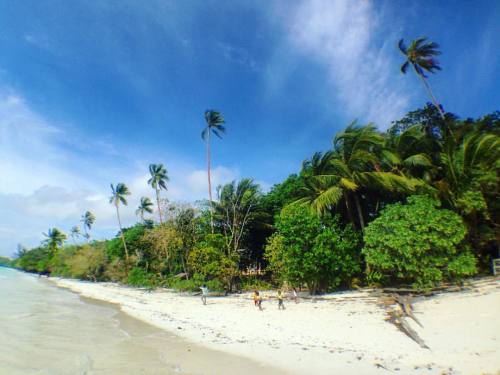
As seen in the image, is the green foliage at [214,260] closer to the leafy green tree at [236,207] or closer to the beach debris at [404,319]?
the leafy green tree at [236,207]

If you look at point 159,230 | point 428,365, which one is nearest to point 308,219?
point 428,365

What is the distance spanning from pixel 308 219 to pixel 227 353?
8.91 meters

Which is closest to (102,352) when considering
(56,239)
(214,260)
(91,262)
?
(214,260)

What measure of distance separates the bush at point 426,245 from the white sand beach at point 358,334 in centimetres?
101

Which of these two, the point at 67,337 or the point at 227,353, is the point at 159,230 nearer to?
the point at 67,337

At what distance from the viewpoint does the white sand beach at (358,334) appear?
6000 mm

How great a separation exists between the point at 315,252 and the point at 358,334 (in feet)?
20.7

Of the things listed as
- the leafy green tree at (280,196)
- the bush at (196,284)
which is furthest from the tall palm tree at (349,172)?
the bush at (196,284)

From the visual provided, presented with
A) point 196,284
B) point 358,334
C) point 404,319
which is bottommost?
point 358,334

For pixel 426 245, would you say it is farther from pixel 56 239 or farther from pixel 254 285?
pixel 56 239

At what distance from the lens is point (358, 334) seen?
834 cm

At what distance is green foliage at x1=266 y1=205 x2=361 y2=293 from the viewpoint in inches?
580

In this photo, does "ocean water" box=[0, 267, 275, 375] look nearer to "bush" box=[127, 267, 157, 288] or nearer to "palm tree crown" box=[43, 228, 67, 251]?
A: "bush" box=[127, 267, 157, 288]

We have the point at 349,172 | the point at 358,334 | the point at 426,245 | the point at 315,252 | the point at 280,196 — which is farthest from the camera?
the point at 280,196
